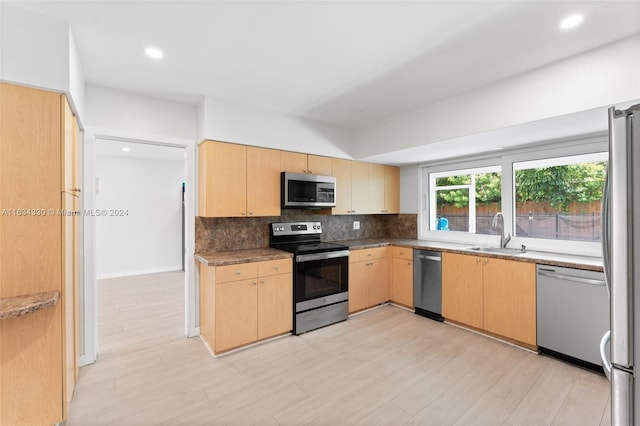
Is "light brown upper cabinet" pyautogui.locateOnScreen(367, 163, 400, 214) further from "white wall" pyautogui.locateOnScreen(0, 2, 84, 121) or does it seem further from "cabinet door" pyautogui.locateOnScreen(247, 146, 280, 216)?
"white wall" pyautogui.locateOnScreen(0, 2, 84, 121)

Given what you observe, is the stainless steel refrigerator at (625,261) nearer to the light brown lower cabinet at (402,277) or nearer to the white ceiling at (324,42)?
the white ceiling at (324,42)

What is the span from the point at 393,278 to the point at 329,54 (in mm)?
2944

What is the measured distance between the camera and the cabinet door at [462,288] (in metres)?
3.12

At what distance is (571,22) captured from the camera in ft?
5.74

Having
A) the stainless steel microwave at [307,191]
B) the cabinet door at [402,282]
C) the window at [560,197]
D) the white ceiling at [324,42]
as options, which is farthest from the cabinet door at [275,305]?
the window at [560,197]

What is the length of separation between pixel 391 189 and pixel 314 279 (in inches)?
81.9

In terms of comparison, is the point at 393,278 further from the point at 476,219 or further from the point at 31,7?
the point at 31,7

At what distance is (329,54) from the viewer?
215 centimetres

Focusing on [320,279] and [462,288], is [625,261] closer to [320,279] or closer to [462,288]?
[462,288]

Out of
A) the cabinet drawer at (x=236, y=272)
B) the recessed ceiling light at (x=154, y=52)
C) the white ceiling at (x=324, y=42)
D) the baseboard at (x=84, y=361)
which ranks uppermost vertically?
the recessed ceiling light at (x=154, y=52)

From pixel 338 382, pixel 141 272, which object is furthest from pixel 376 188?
pixel 141 272

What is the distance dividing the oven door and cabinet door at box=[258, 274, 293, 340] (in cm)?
9

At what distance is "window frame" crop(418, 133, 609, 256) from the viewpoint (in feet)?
9.23

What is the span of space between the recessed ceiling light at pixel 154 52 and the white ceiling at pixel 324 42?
0.14 ft
